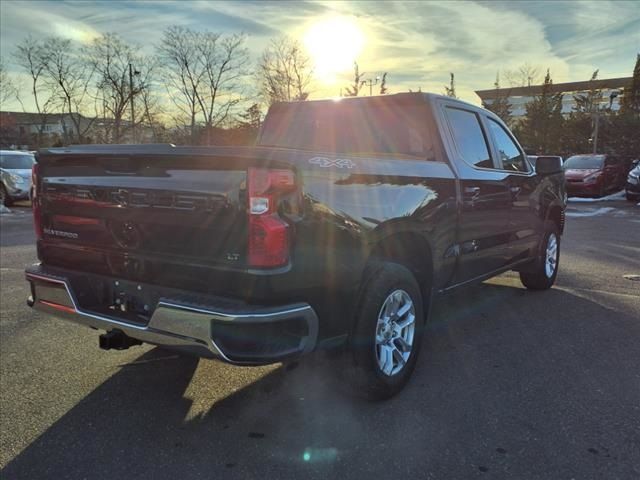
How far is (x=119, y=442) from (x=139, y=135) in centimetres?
4358

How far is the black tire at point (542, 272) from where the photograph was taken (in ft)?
18.7

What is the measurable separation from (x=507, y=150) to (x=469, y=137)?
2.97 feet

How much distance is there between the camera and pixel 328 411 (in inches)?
126

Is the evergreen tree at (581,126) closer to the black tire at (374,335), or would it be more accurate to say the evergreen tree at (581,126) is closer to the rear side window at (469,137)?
the rear side window at (469,137)

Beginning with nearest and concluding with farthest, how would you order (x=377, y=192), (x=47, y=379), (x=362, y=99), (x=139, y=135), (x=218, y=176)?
(x=218, y=176) < (x=377, y=192) < (x=47, y=379) < (x=362, y=99) < (x=139, y=135)

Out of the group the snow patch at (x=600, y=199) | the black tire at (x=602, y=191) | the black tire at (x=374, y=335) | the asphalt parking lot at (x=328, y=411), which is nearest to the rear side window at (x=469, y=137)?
the black tire at (x=374, y=335)

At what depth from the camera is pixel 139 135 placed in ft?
141

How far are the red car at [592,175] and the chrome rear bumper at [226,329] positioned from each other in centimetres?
1803

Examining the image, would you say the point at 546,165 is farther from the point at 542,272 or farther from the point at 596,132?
the point at 596,132

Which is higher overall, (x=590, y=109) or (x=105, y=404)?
(x=590, y=109)

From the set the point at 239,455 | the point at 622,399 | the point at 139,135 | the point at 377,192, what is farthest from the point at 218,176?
the point at 139,135

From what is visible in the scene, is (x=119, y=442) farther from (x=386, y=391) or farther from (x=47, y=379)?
(x=386, y=391)

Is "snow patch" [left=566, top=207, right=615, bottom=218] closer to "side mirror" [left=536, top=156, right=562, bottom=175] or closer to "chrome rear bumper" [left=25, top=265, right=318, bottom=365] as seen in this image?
"side mirror" [left=536, top=156, right=562, bottom=175]

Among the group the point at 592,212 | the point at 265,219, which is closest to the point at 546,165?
the point at 265,219
